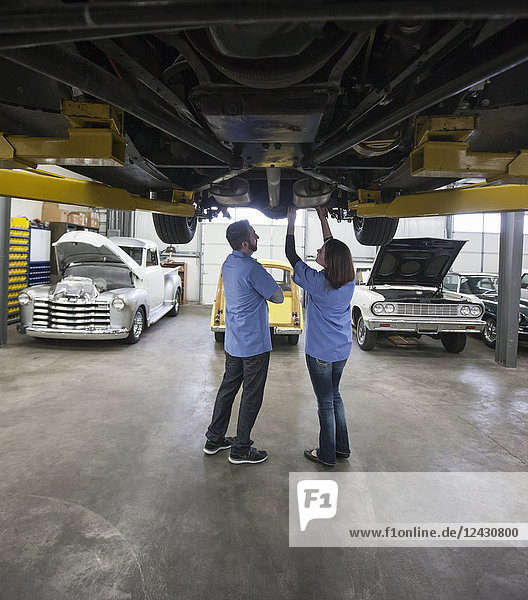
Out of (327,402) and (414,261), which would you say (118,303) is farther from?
(414,261)

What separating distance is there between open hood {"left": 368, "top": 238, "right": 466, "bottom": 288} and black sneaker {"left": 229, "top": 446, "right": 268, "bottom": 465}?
145 inches

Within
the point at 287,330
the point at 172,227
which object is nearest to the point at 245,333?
the point at 172,227

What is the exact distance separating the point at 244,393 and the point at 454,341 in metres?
4.88

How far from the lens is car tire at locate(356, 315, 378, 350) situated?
5.98 meters

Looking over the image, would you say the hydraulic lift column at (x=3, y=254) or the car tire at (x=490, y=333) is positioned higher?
the hydraulic lift column at (x=3, y=254)

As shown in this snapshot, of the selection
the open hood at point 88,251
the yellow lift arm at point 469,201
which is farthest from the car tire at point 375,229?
the open hood at point 88,251

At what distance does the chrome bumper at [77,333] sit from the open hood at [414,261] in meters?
3.98

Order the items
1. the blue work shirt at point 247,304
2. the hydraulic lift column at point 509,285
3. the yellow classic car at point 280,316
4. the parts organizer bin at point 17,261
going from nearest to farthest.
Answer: the blue work shirt at point 247,304 < the hydraulic lift column at point 509,285 < the yellow classic car at point 280,316 < the parts organizer bin at point 17,261

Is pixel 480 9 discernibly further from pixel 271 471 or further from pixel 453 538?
pixel 271 471

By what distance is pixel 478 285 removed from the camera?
313 inches

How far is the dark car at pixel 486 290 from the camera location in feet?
21.5

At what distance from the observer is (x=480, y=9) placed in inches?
27.6

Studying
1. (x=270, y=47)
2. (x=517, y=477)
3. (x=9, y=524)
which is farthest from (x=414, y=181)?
(x=9, y=524)

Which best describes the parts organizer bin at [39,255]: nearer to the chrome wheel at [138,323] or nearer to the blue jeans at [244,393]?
the chrome wheel at [138,323]
